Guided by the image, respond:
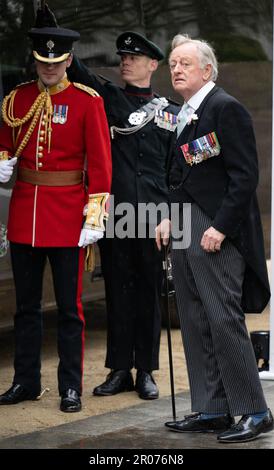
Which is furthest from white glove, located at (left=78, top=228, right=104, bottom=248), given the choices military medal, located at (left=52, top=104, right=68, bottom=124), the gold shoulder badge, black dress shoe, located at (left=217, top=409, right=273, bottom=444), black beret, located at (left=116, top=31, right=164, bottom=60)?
black dress shoe, located at (left=217, top=409, right=273, bottom=444)

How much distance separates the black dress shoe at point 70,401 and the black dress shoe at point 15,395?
223mm

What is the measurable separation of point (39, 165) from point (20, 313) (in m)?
0.73

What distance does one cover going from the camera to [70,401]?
6.57 metres

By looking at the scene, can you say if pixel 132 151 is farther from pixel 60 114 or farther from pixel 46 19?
pixel 46 19

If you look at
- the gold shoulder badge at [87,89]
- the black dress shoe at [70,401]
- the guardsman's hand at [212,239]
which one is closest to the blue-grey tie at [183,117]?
the guardsman's hand at [212,239]

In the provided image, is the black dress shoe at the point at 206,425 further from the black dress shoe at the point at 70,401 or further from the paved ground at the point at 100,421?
the black dress shoe at the point at 70,401

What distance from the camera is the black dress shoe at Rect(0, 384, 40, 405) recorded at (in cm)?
668

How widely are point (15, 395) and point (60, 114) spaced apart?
1390mm

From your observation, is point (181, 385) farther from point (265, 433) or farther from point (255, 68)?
point (255, 68)

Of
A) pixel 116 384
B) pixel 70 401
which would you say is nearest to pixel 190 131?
pixel 70 401

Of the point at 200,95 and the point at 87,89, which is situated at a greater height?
the point at 87,89

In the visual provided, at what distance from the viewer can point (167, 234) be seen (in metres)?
6.10
